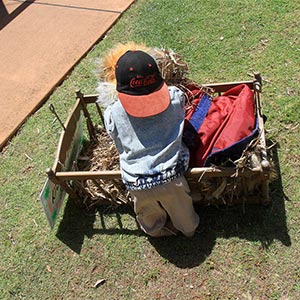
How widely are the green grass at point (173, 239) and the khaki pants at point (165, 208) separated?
0.36ft

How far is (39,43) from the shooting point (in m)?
5.00

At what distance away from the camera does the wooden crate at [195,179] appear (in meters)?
2.71

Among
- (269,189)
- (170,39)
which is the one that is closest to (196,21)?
(170,39)

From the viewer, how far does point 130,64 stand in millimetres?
2557

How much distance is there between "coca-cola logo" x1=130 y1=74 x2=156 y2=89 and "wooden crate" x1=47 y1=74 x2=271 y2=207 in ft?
1.82

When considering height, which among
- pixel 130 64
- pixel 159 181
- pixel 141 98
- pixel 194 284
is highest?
pixel 130 64

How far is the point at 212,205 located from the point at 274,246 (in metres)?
0.49

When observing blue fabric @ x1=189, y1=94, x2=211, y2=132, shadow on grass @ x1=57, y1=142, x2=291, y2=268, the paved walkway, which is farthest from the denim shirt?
the paved walkway

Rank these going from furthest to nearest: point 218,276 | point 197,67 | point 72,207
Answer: point 197,67 → point 72,207 → point 218,276

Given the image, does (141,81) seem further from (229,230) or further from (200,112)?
(229,230)

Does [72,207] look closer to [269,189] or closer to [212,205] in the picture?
[212,205]

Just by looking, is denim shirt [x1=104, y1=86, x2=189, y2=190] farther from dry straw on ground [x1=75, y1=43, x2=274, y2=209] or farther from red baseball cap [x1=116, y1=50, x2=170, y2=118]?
dry straw on ground [x1=75, y1=43, x2=274, y2=209]

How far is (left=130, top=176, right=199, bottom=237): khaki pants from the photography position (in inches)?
107

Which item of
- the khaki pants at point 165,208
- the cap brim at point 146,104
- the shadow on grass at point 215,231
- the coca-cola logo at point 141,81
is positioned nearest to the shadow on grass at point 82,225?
the shadow on grass at point 215,231
